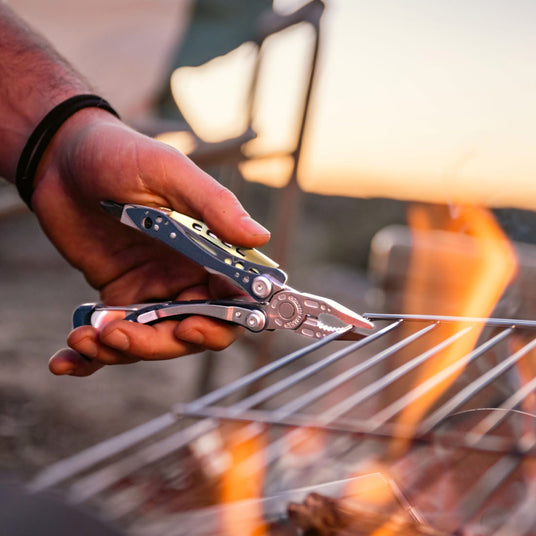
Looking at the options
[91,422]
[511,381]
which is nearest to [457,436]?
[511,381]

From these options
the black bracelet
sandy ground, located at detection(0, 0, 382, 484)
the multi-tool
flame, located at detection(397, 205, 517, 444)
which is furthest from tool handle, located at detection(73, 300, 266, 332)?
sandy ground, located at detection(0, 0, 382, 484)

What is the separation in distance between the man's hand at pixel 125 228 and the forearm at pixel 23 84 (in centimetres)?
7

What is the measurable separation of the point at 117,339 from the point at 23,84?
57 cm

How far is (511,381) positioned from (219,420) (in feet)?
1.47

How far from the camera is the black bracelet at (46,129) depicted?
101cm

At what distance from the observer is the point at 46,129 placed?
1028 millimetres

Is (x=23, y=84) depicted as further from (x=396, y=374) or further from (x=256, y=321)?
(x=396, y=374)

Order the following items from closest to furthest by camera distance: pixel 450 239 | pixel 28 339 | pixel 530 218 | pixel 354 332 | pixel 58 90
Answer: pixel 354 332 → pixel 58 90 → pixel 530 218 → pixel 450 239 → pixel 28 339

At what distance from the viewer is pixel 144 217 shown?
2.61 feet

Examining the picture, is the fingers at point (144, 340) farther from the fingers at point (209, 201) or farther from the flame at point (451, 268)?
the flame at point (451, 268)

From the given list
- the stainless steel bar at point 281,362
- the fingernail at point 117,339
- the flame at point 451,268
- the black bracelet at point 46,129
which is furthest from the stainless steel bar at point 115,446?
the flame at point 451,268

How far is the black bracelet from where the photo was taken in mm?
1009

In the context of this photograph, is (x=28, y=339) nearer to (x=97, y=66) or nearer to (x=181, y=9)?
(x=97, y=66)

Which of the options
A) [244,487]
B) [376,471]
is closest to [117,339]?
[244,487]
